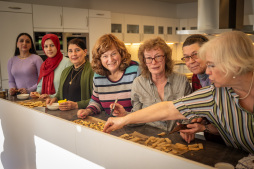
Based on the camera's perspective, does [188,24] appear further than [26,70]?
Yes

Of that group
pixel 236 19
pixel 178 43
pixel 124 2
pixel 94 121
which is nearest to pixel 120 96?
pixel 94 121

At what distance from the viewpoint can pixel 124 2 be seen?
17.8 feet

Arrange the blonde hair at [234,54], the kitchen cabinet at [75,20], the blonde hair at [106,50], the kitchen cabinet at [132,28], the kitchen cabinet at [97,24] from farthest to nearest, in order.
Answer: the kitchen cabinet at [132,28]
the kitchen cabinet at [97,24]
the kitchen cabinet at [75,20]
the blonde hair at [106,50]
the blonde hair at [234,54]

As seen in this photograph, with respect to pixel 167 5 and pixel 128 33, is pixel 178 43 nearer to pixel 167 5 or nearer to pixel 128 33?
pixel 167 5

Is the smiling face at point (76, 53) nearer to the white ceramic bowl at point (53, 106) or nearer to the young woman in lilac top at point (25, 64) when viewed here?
the white ceramic bowl at point (53, 106)

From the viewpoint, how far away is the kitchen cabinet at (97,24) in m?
4.41

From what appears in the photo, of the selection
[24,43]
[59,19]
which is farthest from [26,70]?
[59,19]

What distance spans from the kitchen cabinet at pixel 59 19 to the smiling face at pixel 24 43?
1.00 m

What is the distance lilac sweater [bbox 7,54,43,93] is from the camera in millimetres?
2848

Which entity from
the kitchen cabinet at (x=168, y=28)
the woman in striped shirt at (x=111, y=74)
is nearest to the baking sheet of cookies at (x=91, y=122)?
the woman in striped shirt at (x=111, y=74)

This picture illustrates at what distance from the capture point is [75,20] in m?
4.20

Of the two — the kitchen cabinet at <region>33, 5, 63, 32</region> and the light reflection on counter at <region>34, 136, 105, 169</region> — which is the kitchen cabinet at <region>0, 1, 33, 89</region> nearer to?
the kitchen cabinet at <region>33, 5, 63, 32</region>

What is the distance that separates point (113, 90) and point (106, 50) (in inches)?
11.7

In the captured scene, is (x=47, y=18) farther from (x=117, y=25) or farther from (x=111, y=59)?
(x=111, y=59)
